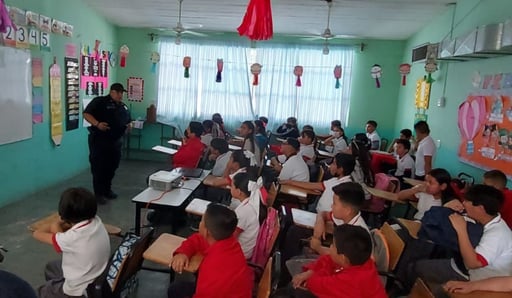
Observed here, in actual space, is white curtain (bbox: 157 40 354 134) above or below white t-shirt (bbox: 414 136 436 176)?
above

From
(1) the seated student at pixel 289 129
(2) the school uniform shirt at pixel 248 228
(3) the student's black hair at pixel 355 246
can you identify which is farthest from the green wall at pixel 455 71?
(3) the student's black hair at pixel 355 246

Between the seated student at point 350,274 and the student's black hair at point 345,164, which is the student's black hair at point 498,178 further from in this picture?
the seated student at point 350,274

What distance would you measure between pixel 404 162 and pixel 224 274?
371 centimetres

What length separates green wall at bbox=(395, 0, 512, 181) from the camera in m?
4.07

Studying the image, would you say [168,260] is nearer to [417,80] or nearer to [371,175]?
[371,175]

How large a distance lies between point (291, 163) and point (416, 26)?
11.6 feet

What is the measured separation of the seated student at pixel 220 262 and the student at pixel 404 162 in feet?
11.4

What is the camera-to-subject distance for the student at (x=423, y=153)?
15.4 feet


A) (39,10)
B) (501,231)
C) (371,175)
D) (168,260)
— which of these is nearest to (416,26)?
(371,175)

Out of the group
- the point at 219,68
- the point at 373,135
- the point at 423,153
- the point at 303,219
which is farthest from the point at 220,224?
the point at 219,68

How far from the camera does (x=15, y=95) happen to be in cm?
442

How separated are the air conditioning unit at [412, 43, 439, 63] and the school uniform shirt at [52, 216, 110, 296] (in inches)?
191

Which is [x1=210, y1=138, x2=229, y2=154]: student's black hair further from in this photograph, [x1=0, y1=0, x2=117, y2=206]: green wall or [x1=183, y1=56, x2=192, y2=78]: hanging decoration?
[x1=183, y1=56, x2=192, y2=78]: hanging decoration

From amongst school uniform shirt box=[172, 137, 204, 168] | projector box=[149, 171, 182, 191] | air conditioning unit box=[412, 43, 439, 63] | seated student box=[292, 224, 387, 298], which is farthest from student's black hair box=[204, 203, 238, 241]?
air conditioning unit box=[412, 43, 439, 63]
